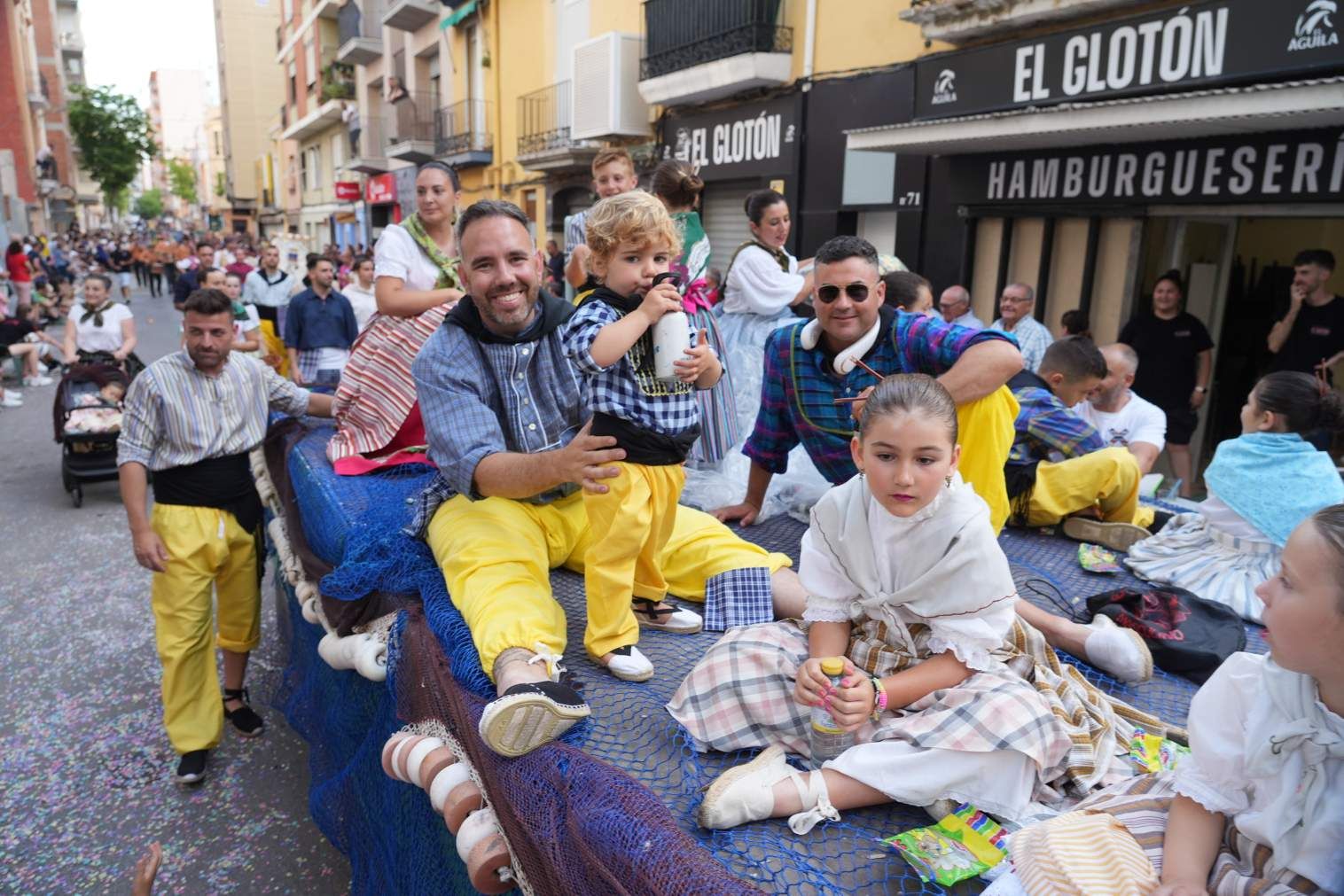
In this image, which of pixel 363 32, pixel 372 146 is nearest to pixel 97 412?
pixel 372 146

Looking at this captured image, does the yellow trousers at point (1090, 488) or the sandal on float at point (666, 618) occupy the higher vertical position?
the yellow trousers at point (1090, 488)

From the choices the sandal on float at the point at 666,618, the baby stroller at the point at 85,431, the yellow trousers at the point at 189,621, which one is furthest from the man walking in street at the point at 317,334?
the sandal on float at the point at 666,618

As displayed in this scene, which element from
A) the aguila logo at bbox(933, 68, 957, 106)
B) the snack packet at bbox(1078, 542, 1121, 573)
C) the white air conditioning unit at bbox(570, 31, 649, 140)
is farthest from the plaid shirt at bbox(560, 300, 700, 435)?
the white air conditioning unit at bbox(570, 31, 649, 140)

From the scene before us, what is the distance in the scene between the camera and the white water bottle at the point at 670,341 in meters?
2.43

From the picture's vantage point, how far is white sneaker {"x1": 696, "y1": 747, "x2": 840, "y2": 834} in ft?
5.82

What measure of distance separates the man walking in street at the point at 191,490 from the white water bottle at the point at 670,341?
2133 mm

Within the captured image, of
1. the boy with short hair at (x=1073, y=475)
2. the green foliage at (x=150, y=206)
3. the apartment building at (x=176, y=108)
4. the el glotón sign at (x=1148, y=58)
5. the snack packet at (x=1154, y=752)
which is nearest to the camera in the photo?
the snack packet at (x=1154, y=752)

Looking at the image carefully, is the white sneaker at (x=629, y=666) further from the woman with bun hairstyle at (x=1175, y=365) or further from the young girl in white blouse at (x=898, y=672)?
the woman with bun hairstyle at (x=1175, y=365)

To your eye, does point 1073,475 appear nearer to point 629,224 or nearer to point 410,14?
point 629,224

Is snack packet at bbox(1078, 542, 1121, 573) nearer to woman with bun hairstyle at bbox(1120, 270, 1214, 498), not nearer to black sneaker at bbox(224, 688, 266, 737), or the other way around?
woman with bun hairstyle at bbox(1120, 270, 1214, 498)

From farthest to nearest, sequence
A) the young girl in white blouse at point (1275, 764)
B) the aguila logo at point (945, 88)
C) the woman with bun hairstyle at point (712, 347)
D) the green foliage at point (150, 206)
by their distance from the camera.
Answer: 1. the green foliage at point (150, 206)
2. the aguila logo at point (945, 88)
3. the woman with bun hairstyle at point (712, 347)
4. the young girl in white blouse at point (1275, 764)


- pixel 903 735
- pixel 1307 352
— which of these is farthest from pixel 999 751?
pixel 1307 352

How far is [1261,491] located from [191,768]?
4.19m

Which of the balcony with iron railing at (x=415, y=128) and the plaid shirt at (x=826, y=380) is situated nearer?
the plaid shirt at (x=826, y=380)
